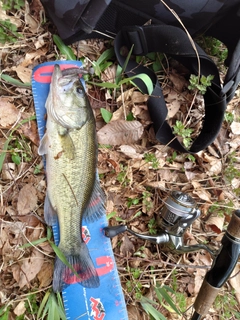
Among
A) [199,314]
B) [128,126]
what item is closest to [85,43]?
[128,126]

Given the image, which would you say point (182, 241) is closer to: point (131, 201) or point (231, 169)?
point (131, 201)

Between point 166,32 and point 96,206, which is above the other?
point 166,32

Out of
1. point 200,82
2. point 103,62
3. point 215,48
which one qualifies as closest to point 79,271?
point 103,62

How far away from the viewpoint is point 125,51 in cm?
287

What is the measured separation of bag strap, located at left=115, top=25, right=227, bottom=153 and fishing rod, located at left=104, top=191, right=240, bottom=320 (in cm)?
45

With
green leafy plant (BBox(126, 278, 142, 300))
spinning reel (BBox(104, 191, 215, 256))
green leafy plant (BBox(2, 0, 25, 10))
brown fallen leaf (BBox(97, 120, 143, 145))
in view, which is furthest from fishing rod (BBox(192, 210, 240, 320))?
green leafy plant (BBox(2, 0, 25, 10))

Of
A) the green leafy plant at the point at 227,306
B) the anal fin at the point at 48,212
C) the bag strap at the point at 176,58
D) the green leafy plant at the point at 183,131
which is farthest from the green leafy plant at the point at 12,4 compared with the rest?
the green leafy plant at the point at 227,306

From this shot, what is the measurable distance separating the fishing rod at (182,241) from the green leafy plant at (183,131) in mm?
448

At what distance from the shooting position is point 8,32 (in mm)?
2570

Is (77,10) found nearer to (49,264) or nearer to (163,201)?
(163,201)

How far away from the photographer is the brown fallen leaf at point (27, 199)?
256cm

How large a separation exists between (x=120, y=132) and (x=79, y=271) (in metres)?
1.04

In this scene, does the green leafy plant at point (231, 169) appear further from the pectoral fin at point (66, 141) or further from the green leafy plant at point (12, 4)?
the green leafy plant at point (12, 4)

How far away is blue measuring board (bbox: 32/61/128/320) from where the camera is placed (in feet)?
8.54
